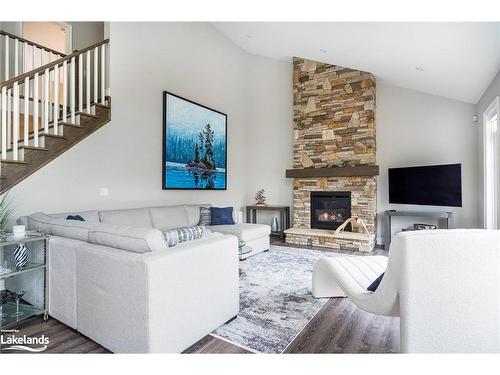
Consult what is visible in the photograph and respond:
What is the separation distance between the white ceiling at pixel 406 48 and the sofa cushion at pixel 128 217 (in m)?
3.30

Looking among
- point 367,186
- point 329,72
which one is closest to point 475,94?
point 367,186

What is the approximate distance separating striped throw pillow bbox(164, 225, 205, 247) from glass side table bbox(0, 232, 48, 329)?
1.09 meters

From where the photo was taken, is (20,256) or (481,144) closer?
(20,256)

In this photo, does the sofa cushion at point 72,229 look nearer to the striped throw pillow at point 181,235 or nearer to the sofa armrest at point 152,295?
the sofa armrest at point 152,295

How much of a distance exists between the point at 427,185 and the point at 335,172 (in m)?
1.43

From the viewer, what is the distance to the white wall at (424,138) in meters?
4.14

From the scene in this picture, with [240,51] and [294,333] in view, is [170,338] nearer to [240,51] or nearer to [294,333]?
[294,333]

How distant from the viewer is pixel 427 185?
416 centimetres

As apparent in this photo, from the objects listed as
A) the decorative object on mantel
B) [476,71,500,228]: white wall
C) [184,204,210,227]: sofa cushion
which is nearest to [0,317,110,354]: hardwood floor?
[184,204,210,227]: sofa cushion

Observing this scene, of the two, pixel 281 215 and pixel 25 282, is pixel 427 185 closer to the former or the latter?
pixel 281 215

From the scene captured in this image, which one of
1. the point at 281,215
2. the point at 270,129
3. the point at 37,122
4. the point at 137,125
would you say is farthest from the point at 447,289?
the point at 270,129

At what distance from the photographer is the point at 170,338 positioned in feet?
5.19

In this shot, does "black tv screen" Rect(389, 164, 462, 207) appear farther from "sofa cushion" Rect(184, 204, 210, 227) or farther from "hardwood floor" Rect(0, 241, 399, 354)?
"sofa cushion" Rect(184, 204, 210, 227)
